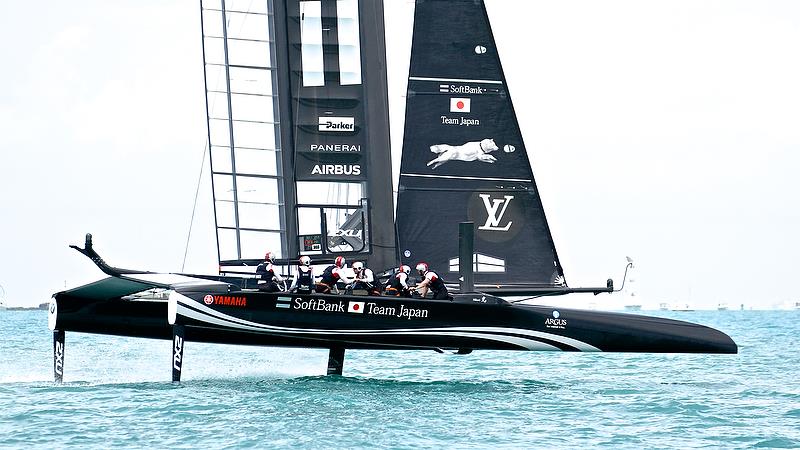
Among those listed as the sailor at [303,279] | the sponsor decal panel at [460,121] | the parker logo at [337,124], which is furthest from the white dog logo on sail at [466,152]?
the sailor at [303,279]

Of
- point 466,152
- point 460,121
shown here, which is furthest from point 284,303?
point 460,121

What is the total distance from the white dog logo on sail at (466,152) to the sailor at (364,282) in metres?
2.83

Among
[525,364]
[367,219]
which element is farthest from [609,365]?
[367,219]

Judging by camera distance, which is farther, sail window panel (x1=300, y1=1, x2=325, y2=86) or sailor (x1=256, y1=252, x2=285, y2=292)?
sail window panel (x1=300, y1=1, x2=325, y2=86)

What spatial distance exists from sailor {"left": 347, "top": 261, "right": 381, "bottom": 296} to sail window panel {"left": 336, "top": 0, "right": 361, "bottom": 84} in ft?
11.6

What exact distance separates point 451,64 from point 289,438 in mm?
9111

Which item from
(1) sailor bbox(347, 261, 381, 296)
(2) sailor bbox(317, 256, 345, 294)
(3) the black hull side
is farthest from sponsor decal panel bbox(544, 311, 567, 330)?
(2) sailor bbox(317, 256, 345, 294)

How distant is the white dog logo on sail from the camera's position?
2036cm

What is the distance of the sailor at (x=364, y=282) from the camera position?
18156mm

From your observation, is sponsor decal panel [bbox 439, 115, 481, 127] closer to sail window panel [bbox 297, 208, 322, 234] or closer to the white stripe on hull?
sail window panel [bbox 297, 208, 322, 234]

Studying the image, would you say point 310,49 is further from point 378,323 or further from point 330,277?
point 378,323

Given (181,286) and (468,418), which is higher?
(181,286)

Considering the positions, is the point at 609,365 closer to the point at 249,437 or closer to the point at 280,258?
the point at 280,258

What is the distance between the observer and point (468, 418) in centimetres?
1507
